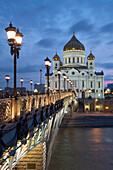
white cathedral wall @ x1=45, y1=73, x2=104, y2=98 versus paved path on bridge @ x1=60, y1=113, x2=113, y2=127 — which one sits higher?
white cathedral wall @ x1=45, y1=73, x2=104, y2=98

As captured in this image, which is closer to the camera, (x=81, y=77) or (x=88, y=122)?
(x=88, y=122)

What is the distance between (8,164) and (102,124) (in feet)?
117

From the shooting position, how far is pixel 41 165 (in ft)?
37.9

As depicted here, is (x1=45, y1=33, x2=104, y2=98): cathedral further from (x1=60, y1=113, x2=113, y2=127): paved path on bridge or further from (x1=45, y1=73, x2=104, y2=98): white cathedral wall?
(x1=60, y1=113, x2=113, y2=127): paved path on bridge

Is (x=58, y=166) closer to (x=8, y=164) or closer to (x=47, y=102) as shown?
(x=47, y=102)

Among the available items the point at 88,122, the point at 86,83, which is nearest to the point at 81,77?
the point at 86,83

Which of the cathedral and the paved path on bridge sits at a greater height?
the cathedral

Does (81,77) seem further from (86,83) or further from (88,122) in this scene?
(88,122)

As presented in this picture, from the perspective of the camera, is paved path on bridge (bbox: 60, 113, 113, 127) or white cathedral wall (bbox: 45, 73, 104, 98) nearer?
paved path on bridge (bbox: 60, 113, 113, 127)

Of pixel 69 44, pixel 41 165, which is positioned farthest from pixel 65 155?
pixel 69 44

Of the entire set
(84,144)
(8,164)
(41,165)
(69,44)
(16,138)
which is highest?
(69,44)

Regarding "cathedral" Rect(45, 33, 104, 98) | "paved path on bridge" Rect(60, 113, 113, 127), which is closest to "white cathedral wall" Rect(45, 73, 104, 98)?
"cathedral" Rect(45, 33, 104, 98)

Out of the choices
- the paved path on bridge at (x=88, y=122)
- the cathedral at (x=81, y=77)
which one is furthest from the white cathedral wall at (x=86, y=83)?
the paved path on bridge at (x=88, y=122)

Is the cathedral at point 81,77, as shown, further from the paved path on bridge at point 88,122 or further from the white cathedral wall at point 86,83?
the paved path on bridge at point 88,122
